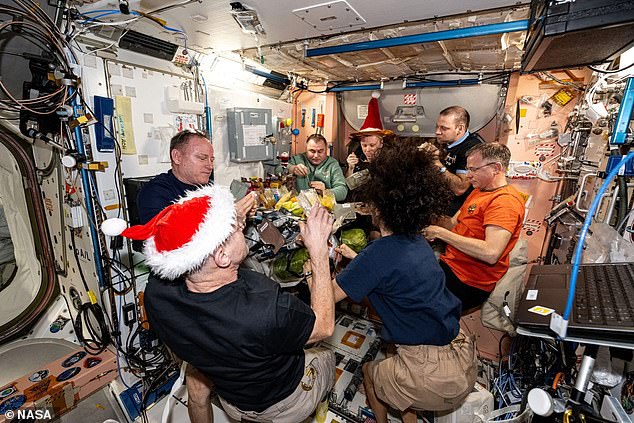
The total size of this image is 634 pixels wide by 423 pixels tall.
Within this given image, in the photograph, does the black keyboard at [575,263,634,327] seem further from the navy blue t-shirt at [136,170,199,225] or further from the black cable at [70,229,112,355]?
the black cable at [70,229,112,355]

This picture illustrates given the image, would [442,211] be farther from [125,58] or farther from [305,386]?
[125,58]

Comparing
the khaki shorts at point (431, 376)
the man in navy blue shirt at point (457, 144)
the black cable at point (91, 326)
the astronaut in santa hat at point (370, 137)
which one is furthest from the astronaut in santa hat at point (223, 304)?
the astronaut in santa hat at point (370, 137)

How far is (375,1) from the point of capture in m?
1.81

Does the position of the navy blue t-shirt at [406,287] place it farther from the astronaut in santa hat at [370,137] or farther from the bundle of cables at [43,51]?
the bundle of cables at [43,51]

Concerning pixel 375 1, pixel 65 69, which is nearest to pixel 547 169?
pixel 375 1

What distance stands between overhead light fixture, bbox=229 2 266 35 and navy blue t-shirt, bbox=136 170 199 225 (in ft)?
4.28

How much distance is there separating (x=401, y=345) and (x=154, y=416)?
227 cm

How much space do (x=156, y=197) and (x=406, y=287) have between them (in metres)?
1.87

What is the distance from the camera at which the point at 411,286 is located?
1459 millimetres

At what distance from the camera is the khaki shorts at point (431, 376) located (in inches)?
62.1

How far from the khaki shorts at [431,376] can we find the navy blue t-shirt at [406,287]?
0.09 metres

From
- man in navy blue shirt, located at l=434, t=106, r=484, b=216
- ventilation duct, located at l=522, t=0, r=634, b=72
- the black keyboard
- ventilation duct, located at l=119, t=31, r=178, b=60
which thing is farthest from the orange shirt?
ventilation duct, located at l=119, t=31, r=178, b=60

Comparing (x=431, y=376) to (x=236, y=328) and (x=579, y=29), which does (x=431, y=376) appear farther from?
(x=579, y=29)

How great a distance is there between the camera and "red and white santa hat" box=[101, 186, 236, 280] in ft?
3.79
